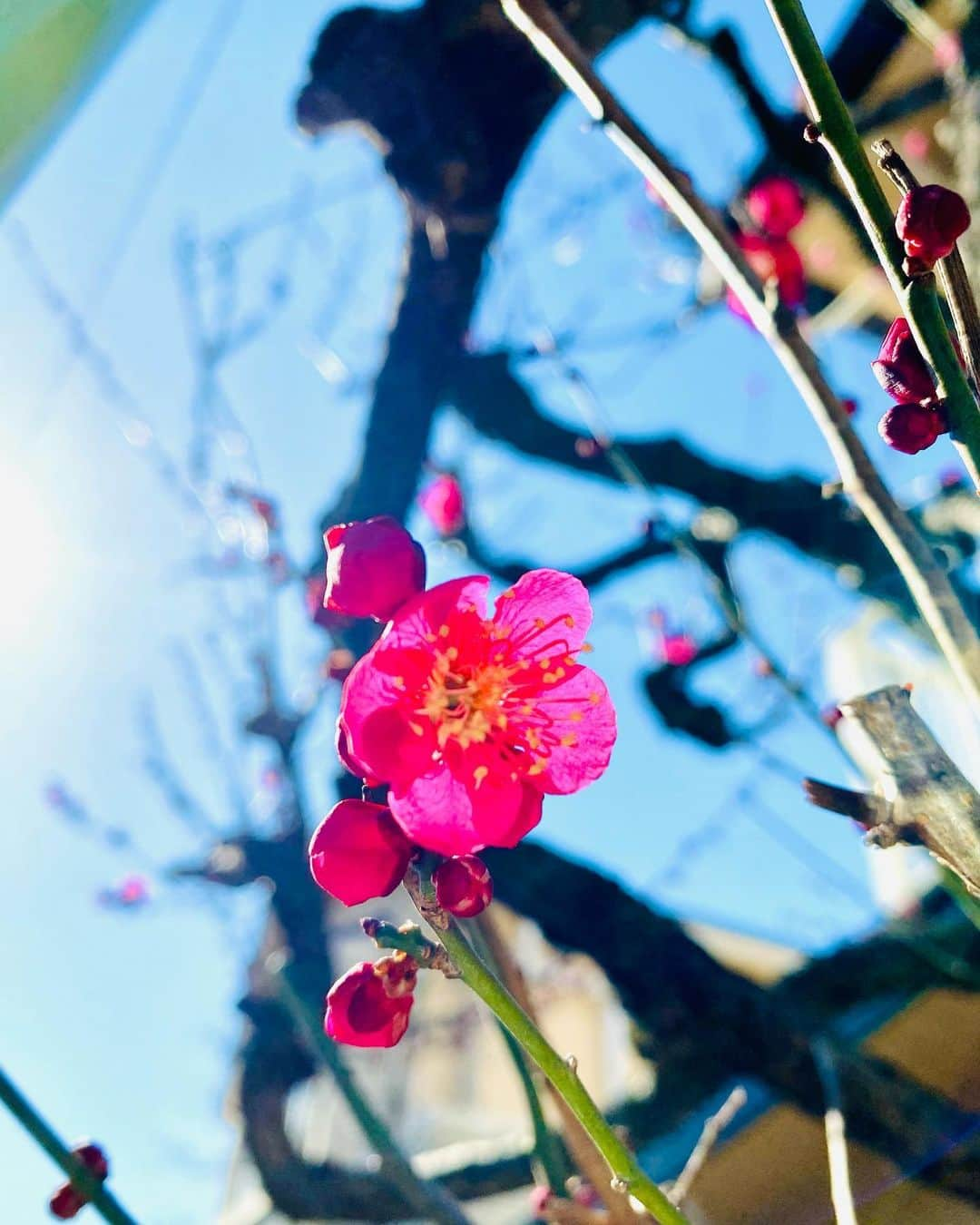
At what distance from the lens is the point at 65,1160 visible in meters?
0.90

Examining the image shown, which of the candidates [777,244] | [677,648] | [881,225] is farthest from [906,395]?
[677,648]

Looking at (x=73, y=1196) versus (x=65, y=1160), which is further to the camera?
(x=73, y=1196)

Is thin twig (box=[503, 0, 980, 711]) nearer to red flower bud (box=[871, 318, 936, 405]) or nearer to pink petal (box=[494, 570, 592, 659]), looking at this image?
red flower bud (box=[871, 318, 936, 405])

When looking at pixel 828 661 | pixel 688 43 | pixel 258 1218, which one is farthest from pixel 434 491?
pixel 828 661

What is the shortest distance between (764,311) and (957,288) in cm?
29

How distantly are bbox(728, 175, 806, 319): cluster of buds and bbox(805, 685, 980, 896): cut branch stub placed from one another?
1431 millimetres

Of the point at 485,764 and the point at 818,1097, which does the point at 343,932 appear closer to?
the point at 818,1097

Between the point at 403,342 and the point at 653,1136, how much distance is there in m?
2.43

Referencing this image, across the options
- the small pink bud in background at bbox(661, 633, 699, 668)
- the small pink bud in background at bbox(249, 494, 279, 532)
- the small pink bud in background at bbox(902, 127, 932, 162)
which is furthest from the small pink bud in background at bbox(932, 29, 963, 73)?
the small pink bud in background at bbox(249, 494, 279, 532)

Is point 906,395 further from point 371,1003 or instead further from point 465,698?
point 371,1003

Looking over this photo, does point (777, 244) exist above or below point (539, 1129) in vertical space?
above

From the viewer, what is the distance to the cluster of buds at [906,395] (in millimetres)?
640

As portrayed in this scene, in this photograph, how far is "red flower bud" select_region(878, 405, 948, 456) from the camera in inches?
25.1

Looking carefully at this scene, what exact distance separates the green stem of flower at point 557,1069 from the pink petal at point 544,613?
374mm
